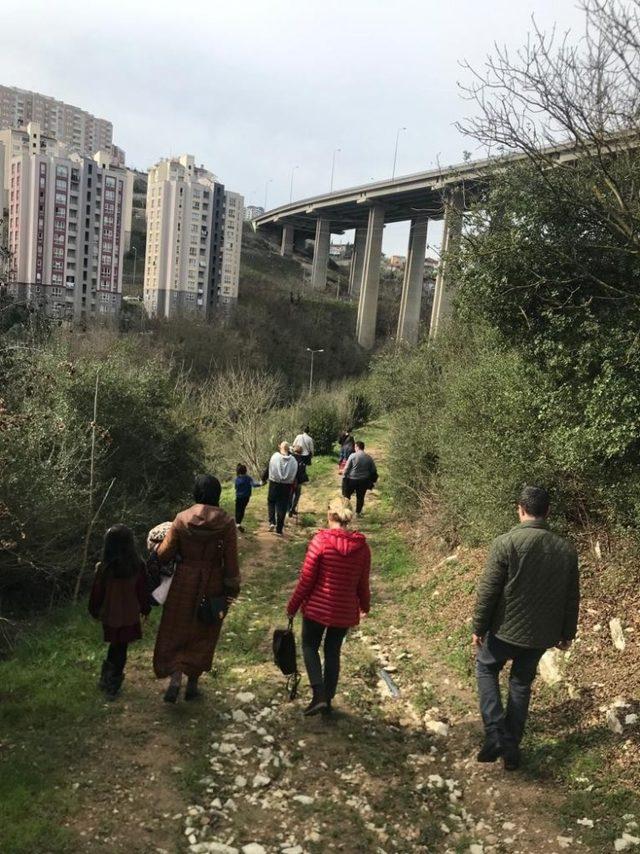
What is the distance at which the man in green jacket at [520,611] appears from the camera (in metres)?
3.81

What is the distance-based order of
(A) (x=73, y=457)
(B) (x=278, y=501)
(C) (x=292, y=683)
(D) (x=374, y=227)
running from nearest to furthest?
(C) (x=292, y=683)
(A) (x=73, y=457)
(B) (x=278, y=501)
(D) (x=374, y=227)

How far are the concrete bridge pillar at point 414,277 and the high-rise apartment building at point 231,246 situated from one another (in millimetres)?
18292

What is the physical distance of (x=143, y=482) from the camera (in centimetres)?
1159

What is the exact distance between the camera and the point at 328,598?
172 inches

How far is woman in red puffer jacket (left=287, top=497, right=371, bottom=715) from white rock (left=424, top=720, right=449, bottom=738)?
37.1 inches

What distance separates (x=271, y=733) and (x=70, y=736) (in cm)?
138

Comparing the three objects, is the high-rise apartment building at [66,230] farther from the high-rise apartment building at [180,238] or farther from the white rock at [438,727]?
the white rock at [438,727]

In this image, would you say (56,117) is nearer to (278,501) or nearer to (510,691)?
(278,501)

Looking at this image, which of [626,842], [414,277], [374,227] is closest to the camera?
[626,842]

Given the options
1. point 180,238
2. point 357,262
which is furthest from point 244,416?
point 357,262

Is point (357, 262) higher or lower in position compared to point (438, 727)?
higher

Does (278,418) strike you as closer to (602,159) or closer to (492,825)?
(602,159)

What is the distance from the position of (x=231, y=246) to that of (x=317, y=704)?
6398cm

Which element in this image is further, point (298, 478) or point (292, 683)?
point (298, 478)
